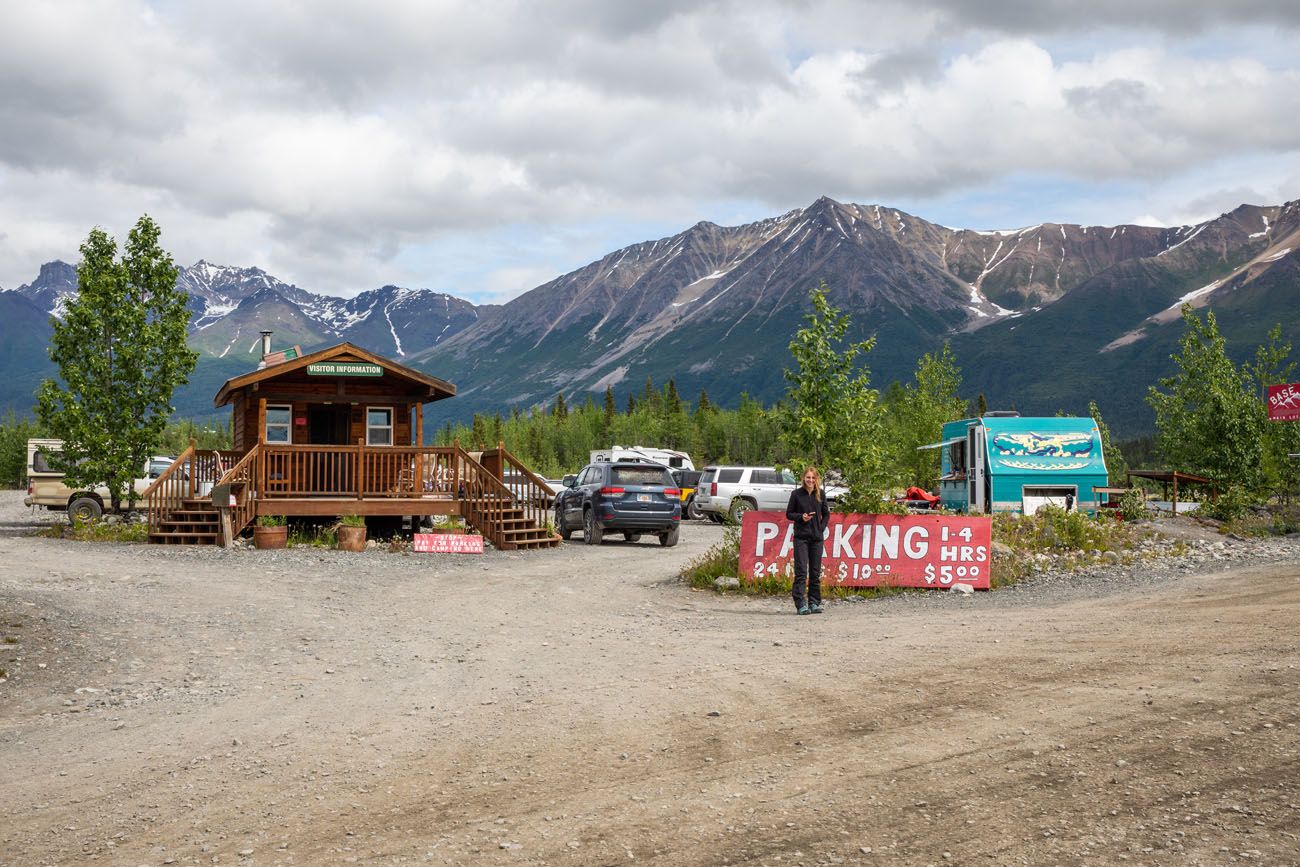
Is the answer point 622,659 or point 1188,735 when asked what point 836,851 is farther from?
point 622,659

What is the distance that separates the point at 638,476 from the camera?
82.6 feet

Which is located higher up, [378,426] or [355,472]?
[378,426]

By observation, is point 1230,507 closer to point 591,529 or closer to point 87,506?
point 591,529

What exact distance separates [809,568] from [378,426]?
52.9ft

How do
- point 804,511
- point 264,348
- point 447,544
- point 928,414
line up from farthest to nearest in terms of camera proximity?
point 928,414 < point 264,348 < point 447,544 < point 804,511

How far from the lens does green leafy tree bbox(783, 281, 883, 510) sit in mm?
17234

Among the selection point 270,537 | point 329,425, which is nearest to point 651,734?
point 270,537

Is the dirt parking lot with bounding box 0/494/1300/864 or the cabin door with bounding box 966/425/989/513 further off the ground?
the cabin door with bounding box 966/425/989/513

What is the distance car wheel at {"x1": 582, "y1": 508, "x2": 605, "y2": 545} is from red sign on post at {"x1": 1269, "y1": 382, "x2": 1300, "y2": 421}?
49.3ft

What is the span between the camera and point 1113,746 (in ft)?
22.0

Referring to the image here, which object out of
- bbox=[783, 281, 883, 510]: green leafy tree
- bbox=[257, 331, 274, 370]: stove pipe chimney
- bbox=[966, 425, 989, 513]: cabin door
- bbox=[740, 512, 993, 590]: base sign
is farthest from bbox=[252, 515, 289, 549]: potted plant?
bbox=[966, 425, 989, 513]: cabin door

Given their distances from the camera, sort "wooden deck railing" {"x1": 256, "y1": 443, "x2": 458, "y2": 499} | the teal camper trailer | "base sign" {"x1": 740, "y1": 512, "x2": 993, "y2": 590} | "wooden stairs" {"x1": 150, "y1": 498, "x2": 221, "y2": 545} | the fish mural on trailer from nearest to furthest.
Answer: "base sign" {"x1": 740, "y1": 512, "x2": 993, "y2": 590} → "wooden stairs" {"x1": 150, "y1": 498, "x2": 221, "y2": 545} → "wooden deck railing" {"x1": 256, "y1": 443, "x2": 458, "y2": 499} → the teal camper trailer → the fish mural on trailer

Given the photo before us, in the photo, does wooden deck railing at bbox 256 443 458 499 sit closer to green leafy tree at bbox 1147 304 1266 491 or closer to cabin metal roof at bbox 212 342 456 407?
cabin metal roof at bbox 212 342 456 407

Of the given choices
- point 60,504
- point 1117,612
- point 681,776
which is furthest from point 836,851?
point 60,504
